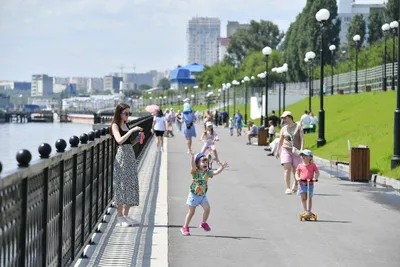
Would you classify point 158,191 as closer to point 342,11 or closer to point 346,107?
point 346,107

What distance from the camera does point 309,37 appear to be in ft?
336

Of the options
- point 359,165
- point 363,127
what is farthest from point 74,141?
point 363,127

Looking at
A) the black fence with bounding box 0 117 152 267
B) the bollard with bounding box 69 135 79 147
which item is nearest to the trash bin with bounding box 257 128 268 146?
the black fence with bounding box 0 117 152 267

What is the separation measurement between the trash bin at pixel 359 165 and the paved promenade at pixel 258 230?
2.84 ft

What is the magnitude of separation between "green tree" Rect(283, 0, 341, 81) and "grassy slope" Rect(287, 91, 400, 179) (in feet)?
A: 125

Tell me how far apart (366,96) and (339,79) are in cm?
3273

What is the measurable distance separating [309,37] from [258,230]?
91.0m

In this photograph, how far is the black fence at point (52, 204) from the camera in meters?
5.98

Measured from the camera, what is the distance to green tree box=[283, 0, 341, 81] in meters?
101

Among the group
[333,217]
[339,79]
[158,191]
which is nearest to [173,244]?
[333,217]

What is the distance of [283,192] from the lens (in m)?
19.1

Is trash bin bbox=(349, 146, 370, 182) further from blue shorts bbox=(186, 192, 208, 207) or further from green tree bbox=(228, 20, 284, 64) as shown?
green tree bbox=(228, 20, 284, 64)

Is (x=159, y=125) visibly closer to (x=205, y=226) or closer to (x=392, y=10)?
(x=205, y=226)

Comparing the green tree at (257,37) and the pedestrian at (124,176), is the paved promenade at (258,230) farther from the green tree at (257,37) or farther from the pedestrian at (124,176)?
the green tree at (257,37)
